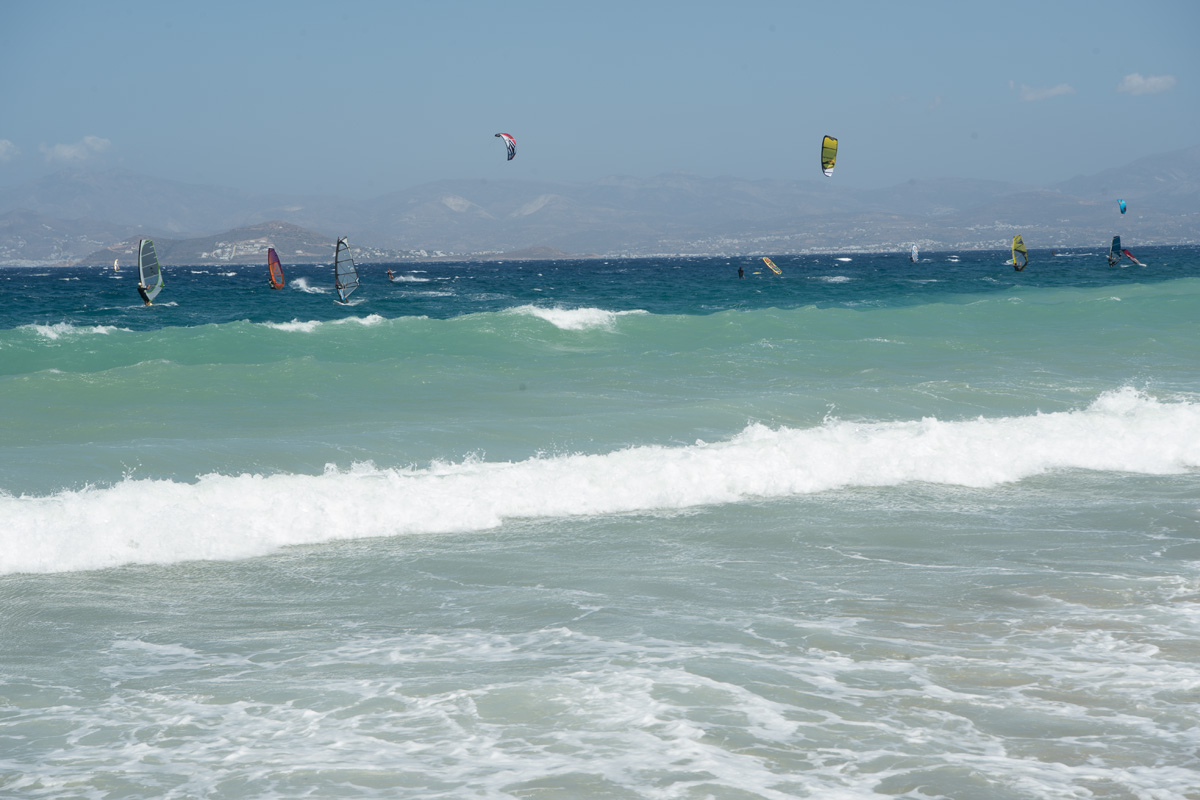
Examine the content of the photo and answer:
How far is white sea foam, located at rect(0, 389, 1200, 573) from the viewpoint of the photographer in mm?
8344

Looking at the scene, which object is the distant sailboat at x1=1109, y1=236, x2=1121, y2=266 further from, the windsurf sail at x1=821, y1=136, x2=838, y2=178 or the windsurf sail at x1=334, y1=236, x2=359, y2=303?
the windsurf sail at x1=334, y1=236, x2=359, y2=303

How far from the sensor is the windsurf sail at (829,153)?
2466 cm

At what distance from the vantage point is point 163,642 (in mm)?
6129

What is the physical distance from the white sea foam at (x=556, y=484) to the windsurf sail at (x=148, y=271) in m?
13.5

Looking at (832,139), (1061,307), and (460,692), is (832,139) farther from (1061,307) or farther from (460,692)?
(460,692)

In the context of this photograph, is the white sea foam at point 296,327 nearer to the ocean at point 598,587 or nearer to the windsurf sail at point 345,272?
the windsurf sail at point 345,272

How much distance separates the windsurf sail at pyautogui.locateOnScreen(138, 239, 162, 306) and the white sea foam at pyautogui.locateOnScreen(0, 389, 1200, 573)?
13495mm

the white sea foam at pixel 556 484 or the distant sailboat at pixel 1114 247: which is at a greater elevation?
the distant sailboat at pixel 1114 247

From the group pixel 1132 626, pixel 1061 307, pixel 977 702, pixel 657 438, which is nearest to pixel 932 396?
pixel 657 438

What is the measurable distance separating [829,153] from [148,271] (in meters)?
16.6

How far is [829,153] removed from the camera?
81.6 ft

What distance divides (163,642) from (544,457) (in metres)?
5.79

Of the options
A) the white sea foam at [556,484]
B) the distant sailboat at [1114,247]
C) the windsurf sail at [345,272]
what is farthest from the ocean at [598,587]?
the distant sailboat at [1114,247]

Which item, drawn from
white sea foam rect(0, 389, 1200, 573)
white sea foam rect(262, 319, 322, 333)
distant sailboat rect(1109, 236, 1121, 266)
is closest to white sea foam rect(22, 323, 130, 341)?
white sea foam rect(262, 319, 322, 333)
